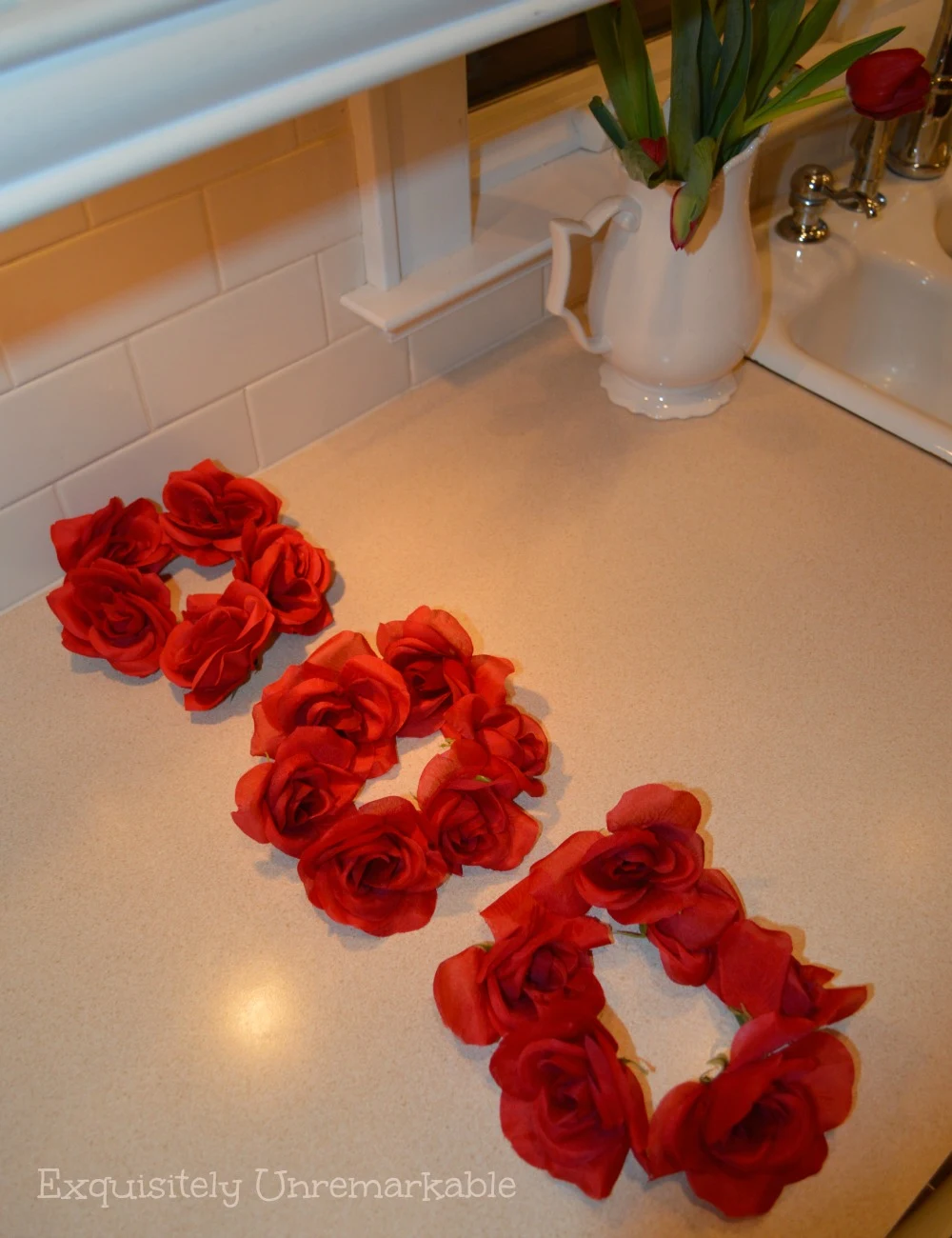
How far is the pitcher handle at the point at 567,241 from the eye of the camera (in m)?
0.81

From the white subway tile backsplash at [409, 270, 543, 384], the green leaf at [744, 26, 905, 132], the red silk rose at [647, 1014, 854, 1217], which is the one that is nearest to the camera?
the red silk rose at [647, 1014, 854, 1217]

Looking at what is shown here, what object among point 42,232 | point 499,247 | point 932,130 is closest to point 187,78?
point 42,232

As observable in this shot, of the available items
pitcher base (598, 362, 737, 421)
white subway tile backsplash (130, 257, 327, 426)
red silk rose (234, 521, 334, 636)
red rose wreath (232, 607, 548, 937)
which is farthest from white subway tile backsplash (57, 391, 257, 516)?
pitcher base (598, 362, 737, 421)

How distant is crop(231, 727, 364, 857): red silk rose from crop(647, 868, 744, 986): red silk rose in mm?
211

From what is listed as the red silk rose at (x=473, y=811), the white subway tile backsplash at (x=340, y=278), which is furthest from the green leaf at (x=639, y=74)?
the red silk rose at (x=473, y=811)

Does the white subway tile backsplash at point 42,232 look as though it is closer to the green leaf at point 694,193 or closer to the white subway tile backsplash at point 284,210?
the white subway tile backsplash at point 284,210

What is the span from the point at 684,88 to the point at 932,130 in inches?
20.4

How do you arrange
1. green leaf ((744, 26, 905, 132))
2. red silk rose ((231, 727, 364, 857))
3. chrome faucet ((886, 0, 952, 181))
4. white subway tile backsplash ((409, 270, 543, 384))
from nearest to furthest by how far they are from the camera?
red silk rose ((231, 727, 364, 857)) < green leaf ((744, 26, 905, 132)) < white subway tile backsplash ((409, 270, 543, 384)) < chrome faucet ((886, 0, 952, 181))

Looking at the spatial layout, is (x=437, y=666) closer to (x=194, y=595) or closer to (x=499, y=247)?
(x=194, y=595)

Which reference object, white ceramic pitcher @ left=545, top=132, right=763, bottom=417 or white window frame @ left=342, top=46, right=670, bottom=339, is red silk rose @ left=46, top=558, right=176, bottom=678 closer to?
white window frame @ left=342, top=46, right=670, bottom=339

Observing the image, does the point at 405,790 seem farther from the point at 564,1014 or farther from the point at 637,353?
the point at 637,353

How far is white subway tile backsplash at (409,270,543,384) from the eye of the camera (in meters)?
0.94

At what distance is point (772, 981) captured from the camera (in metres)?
0.55

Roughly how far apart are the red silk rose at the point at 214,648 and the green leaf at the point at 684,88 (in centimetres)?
45
